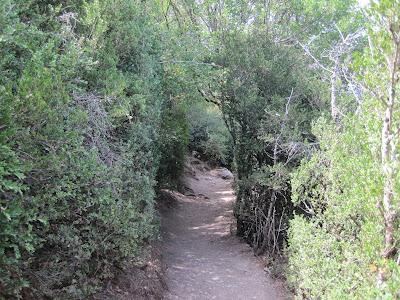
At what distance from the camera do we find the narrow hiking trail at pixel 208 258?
776cm

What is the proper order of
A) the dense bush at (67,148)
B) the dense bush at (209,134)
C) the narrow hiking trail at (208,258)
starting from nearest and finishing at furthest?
1. the dense bush at (67,148)
2. the narrow hiking trail at (208,258)
3. the dense bush at (209,134)

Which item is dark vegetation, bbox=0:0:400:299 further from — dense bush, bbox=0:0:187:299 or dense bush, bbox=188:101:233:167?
dense bush, bbox=188:101:233:167

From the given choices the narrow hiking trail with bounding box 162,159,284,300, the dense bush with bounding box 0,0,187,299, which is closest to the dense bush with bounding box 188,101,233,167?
the narrow hiking trail with bounding box 162,159,284,300

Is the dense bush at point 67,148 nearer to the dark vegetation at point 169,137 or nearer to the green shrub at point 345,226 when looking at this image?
the dark vegetation at point 169,137

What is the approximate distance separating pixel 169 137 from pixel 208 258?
387 cm

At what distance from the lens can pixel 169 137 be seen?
11.6 m

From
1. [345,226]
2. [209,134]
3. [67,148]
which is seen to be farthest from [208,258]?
[209,134]

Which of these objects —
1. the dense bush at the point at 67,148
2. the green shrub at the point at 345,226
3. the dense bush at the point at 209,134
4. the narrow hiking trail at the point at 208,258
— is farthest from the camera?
the dense bush at the point at 209,134

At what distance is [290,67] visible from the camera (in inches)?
413

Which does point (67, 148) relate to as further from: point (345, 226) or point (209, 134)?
point (209, 134)

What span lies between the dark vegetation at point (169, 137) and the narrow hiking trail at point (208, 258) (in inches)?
29.3

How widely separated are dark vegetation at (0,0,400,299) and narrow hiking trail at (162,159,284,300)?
745mm

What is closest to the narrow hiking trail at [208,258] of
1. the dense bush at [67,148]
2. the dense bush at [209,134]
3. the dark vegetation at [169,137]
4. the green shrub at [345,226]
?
the dark vegetation at [169,137]

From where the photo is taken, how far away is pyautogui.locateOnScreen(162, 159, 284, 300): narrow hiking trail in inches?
306
